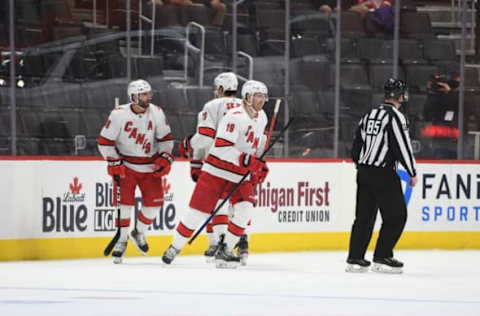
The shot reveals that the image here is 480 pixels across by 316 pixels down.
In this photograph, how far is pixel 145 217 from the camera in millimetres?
9102

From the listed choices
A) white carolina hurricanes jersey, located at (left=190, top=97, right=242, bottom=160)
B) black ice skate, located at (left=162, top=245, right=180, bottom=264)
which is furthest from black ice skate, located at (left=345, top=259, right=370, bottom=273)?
white carolina hurricanes jersey, located at (left=190, top=97, right=242, bottom=160)

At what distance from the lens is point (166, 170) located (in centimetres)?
898

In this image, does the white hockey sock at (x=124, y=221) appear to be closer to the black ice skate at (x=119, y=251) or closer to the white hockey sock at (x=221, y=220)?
the black ice skate at (x=119, y=251)

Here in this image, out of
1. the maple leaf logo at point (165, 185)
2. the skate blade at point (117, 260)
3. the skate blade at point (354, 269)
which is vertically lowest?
the skate blade at point (117, 260)

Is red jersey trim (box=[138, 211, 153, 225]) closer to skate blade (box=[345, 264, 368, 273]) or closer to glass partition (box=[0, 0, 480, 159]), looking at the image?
skate blade (box=[345, 264, 368, 273])

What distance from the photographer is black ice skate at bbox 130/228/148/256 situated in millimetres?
9094

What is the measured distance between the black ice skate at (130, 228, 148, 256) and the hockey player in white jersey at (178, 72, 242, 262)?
1.56 ft

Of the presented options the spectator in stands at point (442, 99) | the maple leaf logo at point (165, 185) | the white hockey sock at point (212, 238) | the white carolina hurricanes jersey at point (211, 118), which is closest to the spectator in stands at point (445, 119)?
the spectator in stands at point (442, 99)

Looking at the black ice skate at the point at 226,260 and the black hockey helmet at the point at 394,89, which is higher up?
the black hockey helmet at the point at 394,89

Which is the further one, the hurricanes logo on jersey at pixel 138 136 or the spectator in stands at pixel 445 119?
the spectator in stands at pixel 445 119

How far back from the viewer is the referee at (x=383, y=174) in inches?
324

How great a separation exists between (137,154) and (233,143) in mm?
898

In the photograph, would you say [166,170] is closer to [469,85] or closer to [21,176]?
[21,176]

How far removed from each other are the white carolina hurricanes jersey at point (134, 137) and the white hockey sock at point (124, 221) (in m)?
0.31
